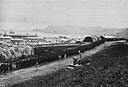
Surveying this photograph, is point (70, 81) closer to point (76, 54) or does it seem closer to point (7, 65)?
point (7, 65)

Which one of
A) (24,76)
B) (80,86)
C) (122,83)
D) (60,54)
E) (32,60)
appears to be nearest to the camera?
(122,83)

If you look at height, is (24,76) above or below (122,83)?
below

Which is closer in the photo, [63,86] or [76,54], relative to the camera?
[63,86]

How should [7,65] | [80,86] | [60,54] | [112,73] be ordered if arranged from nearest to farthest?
[80,86]
[112,73]
[7,65]
[60,54]

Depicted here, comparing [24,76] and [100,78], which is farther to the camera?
[24,76]

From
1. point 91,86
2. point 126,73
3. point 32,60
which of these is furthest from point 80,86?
point 32,60

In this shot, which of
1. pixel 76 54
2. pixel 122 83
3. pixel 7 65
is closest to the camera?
pixel 122 83

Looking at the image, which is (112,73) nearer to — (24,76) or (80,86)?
(80,86)

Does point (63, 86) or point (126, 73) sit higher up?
point (126, 73)

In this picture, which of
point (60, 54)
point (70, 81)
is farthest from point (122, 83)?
point (60, 54)
